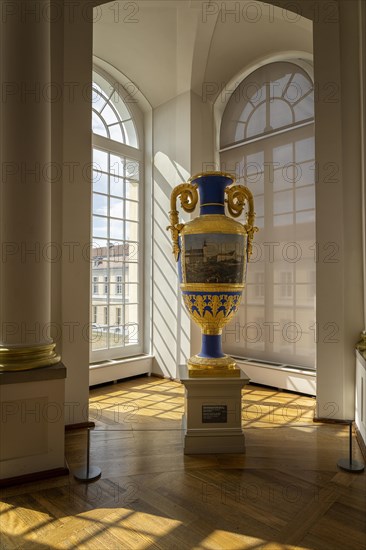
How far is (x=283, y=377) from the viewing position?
5.02m

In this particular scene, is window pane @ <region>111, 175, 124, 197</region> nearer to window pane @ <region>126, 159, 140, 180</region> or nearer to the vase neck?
window pane @ <region>126, 159, 140, 180</region>

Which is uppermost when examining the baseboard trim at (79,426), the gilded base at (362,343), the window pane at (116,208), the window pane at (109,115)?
the window pane at (109,115)

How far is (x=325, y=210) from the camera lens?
3.92 meters

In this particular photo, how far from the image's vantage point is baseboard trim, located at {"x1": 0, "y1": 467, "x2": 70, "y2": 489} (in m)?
2.57

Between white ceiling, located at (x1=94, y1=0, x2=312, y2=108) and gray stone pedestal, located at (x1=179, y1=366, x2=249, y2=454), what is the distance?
4032 mm

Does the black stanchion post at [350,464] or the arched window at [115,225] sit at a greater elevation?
the arched window at [115,225]

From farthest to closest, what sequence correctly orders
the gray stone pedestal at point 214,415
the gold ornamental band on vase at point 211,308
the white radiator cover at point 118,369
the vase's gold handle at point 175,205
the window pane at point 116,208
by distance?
the window pane at point 116,208, the white radiator cover at point 118,369, the vase's gold handle at point 175,205, the gold ornamental band on vase at point 211,308, the gray stone pedestal at point 214,415

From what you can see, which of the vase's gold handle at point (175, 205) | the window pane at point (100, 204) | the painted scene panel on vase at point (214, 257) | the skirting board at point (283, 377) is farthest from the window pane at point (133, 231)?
the painted scene panel on vase at point (214, 257)

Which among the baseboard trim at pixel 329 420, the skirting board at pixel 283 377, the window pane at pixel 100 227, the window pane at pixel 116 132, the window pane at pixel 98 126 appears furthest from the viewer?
the window pane at pixel 116 132

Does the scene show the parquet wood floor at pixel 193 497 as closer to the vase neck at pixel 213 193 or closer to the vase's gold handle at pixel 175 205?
the vase's gold handle at pixel 175 205

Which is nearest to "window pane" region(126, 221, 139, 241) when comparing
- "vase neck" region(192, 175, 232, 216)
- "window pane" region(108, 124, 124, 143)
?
"window pane" region(108, 124, 124, 143)

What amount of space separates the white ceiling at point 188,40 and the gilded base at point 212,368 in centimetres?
384

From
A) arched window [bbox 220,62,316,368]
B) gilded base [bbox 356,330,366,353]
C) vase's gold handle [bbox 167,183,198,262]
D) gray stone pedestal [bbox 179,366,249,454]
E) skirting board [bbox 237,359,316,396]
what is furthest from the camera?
arched window [bbox 220,62,316,368]

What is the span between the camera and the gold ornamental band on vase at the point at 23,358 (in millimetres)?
2703
